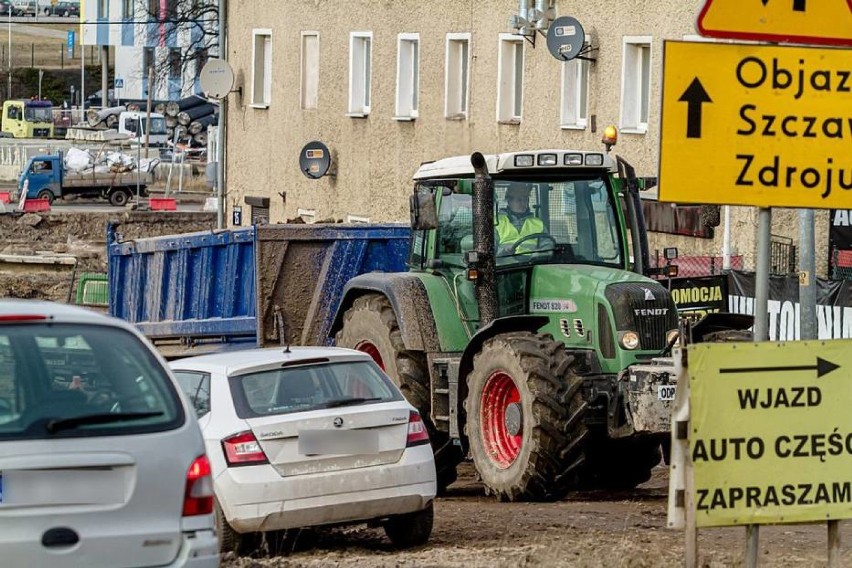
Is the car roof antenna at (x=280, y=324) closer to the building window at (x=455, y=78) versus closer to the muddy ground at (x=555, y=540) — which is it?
the muddy ground at (x=555, y=540)

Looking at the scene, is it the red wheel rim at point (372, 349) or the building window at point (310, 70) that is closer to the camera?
the red wheel rim at point (372, 349)

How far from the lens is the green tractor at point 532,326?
487 inches

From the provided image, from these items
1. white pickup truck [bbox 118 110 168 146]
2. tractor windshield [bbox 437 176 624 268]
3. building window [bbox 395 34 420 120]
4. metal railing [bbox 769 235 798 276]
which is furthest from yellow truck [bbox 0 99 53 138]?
tractor windshield [bbox 437 176 624 268]

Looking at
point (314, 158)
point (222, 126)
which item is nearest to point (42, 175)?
point (222, 126)

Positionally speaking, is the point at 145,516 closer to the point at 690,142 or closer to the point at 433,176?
the point at 690,142

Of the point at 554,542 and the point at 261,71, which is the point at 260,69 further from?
the point at 554,542

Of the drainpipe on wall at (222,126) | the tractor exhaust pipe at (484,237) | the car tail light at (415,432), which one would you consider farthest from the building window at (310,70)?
the car tail light at (415,432)

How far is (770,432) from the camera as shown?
7574 mm

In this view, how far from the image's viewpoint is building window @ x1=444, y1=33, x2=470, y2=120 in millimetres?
33188

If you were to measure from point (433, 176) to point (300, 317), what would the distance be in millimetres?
4338

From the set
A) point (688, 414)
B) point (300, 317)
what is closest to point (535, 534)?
point (688, 414)

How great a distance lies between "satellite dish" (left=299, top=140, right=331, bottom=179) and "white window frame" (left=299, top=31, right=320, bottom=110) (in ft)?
6.08

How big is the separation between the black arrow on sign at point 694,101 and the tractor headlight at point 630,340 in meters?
5.41

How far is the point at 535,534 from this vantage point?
11.2m
